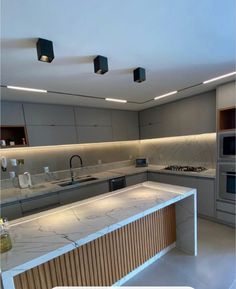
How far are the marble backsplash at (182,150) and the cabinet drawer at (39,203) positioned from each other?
8.87 ft

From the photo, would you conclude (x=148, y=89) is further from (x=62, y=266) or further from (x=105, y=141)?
(x=62, y=266)

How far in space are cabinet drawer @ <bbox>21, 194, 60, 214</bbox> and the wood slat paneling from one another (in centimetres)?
136

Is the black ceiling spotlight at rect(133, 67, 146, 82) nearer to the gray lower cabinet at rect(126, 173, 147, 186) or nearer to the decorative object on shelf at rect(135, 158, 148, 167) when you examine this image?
the gray lower cabinet at rect(126, 173, 147, 186)

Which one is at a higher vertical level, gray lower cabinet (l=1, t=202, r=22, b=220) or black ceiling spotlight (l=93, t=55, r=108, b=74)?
black ceiling spotlight (l=93, t=55, r=108, b=74)

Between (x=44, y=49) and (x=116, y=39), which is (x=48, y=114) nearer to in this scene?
(x=44, y=49)

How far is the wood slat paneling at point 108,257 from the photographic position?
Result: 4.28 ft

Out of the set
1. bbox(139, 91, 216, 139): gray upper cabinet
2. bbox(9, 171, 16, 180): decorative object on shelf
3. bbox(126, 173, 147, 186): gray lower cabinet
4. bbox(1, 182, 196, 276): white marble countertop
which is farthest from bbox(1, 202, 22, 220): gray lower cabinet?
bbox(139, 91, 216, 139): gray upper cabinet

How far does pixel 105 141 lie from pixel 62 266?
263 cm

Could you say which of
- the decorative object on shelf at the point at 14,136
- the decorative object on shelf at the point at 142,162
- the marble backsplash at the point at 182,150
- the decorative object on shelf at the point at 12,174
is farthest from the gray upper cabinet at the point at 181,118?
the decorative object on shelf at the point at 12,174

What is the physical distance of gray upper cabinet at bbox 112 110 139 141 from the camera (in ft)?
13.1

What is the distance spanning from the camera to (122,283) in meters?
1.79

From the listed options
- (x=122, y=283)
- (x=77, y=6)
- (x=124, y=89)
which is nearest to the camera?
(x=77, y=6)

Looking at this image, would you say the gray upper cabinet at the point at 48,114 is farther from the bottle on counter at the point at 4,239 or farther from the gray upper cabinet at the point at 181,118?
the bottle on counter at the point at 4,239

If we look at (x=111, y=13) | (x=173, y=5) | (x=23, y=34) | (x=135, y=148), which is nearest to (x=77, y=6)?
(x=111, y=13)
